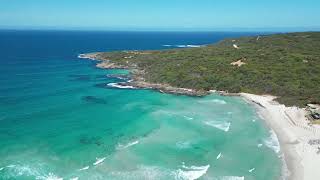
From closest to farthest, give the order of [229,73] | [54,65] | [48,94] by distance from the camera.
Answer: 1. [48,94]
2. [229,73]
3. [54,65]

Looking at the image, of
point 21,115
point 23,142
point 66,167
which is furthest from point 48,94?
point 66,167

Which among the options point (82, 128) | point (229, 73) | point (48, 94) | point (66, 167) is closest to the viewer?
point (66, 167)

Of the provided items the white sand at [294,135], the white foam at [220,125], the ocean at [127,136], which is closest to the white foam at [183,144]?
the ocean at [127,136]

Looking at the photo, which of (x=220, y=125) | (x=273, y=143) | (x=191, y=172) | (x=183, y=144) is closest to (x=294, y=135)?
(x=273, y=143)

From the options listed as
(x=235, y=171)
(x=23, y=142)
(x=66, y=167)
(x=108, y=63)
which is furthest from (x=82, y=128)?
(x=108, y=63)

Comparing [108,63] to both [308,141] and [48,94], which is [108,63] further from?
[308,141]

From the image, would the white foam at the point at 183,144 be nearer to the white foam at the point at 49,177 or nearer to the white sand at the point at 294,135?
the white sand at the point at 294,135

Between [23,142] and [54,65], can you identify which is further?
[54,65]
